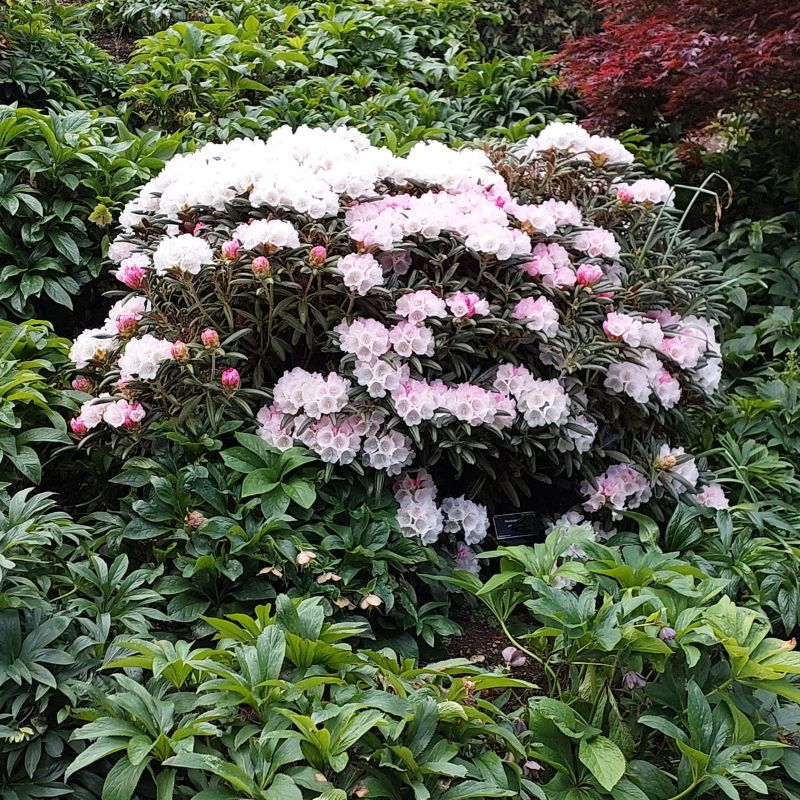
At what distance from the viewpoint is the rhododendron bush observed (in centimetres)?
258

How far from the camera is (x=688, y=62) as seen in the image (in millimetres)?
4109

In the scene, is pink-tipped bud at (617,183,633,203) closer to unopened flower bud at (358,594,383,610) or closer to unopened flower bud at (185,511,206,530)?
unopened flower bud at (358,594,383,610)

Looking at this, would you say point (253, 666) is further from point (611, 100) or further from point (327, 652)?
point (611, 100)

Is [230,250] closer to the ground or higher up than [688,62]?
closer to the ground

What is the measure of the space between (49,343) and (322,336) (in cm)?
96

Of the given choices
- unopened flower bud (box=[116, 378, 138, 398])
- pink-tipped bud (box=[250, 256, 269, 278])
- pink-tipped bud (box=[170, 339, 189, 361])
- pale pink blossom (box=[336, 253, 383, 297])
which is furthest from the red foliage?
unopened flower bud (box=[116, 378, 138, 398])

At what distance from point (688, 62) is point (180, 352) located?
2.89 m

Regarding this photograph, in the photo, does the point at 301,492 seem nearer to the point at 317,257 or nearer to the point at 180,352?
the point at 180,352

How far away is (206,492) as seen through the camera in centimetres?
242

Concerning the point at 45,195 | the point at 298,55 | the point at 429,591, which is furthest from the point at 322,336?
the point at 298,55

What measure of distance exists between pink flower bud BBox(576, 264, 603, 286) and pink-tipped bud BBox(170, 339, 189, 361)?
4.13ft

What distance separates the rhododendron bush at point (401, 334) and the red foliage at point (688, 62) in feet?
5.07

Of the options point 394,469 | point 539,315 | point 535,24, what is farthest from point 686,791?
point 535,24

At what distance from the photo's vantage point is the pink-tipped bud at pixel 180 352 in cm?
253
